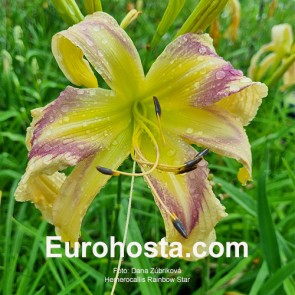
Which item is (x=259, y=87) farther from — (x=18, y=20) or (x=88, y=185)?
(x=18, y=20)

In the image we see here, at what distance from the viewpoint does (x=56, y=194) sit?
0.94m

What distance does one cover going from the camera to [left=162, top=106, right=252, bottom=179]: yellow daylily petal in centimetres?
88

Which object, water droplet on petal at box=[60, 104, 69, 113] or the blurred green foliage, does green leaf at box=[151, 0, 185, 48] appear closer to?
the blurred green foliage

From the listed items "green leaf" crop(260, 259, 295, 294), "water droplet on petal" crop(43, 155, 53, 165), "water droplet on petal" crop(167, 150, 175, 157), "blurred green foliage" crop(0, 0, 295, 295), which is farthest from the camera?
"blurred green foliage" crop(0, 0, 295, 295)

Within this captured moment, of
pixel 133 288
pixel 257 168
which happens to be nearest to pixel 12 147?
pixel 133 288

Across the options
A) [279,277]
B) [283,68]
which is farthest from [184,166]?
[283,68]

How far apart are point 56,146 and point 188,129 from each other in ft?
0.73

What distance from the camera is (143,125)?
37.1 inches

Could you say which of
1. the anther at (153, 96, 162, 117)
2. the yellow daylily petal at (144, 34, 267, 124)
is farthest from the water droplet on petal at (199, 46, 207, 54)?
the anther at (153, 96, 162, 117)

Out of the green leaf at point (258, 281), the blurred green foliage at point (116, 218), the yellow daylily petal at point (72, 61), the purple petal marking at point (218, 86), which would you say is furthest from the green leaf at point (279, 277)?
the yellow daylily petal at point (72, 61)

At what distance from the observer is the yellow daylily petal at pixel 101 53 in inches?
33.4

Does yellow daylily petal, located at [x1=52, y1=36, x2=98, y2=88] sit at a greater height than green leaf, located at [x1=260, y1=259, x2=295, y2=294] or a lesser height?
greater

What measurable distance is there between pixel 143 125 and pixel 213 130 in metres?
0.11

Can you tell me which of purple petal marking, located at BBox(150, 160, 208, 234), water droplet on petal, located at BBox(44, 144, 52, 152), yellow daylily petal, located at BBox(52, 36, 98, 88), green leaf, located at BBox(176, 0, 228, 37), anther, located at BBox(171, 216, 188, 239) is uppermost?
green leaf, located at BBox(176, 0, 228, 37)
